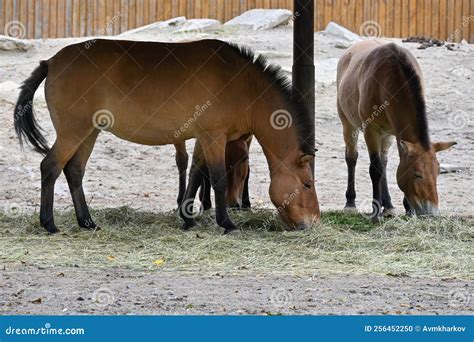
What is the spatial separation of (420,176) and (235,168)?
1.75 metres

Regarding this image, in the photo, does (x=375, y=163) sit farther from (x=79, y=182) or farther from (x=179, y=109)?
(x=79, y=182)

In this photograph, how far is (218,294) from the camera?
5898 mm

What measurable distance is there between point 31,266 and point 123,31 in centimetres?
1468

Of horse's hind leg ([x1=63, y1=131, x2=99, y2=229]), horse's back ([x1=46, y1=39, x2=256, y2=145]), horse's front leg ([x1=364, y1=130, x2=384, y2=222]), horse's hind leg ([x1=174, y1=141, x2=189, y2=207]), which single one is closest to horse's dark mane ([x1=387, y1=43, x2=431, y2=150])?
horse's front leg ([x1=364, y1=130, x2=384, y2=222])

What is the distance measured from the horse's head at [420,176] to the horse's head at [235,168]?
152 cm

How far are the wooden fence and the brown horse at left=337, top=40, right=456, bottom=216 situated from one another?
10.2 metres

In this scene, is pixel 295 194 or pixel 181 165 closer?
pixel 295 194

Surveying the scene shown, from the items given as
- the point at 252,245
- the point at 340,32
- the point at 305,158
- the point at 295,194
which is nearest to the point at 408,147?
the point at 305,158

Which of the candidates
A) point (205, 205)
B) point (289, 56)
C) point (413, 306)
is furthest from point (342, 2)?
point (413, 306)

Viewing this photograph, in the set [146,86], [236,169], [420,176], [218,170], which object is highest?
[146,86]

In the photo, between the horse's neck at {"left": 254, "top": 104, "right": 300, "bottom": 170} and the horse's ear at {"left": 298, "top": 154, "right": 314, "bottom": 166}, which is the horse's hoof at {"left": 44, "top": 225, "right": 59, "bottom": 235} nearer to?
the horse's neck at {"left": 254, "top": 104, "right": 300, "bottom": 170}

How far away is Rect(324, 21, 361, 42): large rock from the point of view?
19.6m

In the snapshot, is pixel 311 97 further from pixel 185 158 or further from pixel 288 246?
pixel 288 246

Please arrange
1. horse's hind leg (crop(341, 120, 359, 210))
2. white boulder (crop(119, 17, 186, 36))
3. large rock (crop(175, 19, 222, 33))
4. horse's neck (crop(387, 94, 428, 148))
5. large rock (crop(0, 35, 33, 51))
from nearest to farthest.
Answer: horse's neck (crop(387, 94, 428, 148)) → horse's hind leg (crop(341, 120, 359, 210)) → large rock (crop(0, 35, 33, 51)) → large rock (crop(175, 19, 222, 33)) → white boulder (crop(119, 17, 186, 36))
